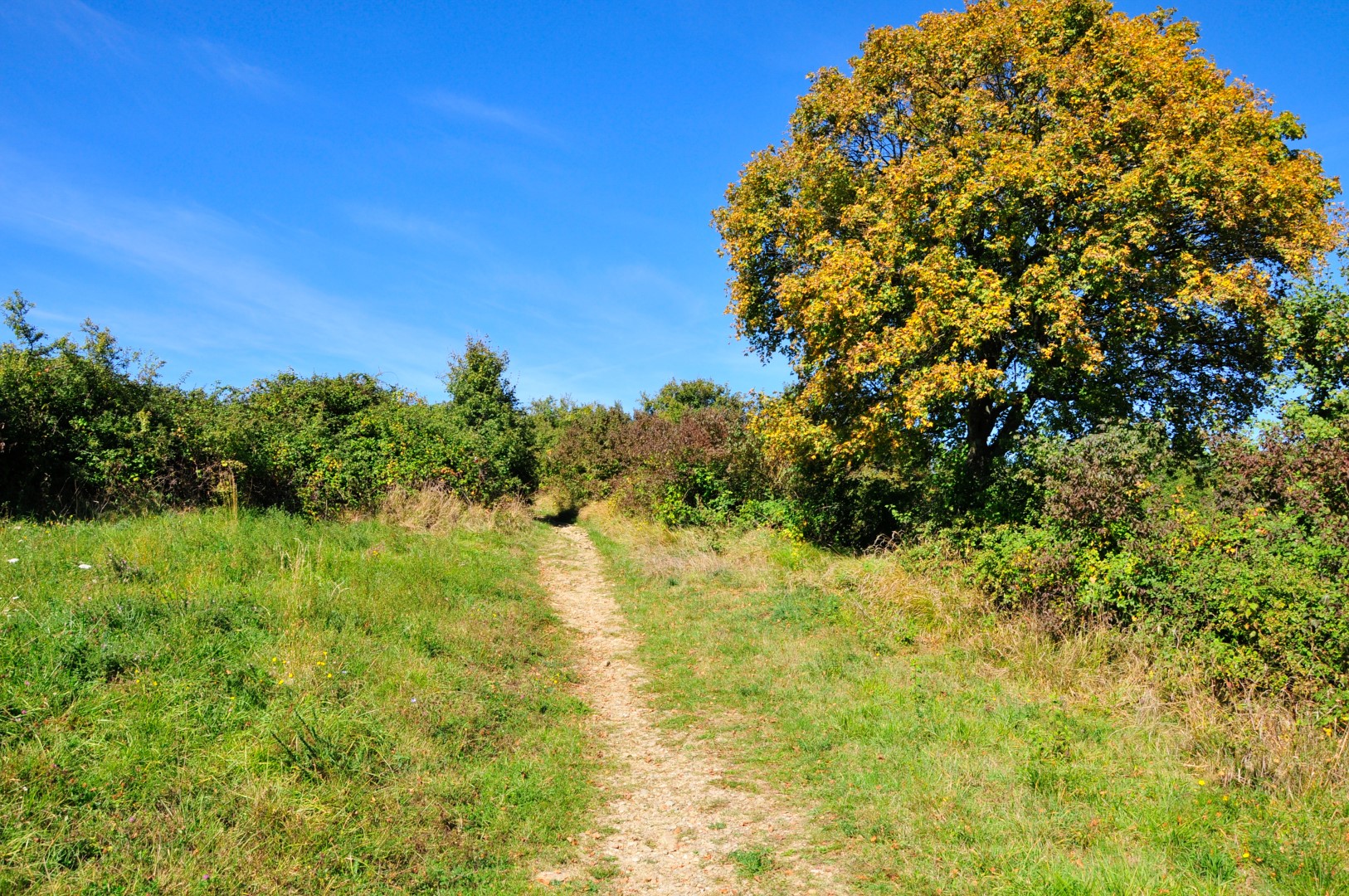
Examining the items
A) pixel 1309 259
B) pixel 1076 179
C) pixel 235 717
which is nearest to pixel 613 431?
pixel 1076 179

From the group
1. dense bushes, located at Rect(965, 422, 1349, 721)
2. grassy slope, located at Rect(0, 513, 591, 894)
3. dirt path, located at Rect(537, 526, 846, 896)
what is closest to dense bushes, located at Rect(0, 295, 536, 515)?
grassy slope, located at Rect(0, 513, 591, 894)

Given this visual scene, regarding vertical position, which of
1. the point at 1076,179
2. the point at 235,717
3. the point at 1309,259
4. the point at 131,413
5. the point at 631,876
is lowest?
the point at 631,876

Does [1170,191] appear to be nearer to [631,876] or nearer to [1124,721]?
[1124,721]

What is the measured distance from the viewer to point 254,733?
16.2ft

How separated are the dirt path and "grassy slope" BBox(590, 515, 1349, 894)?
35cm

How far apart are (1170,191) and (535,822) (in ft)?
42.8

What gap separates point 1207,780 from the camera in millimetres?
5195

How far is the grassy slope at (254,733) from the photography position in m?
3.89

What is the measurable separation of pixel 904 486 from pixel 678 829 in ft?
39.6

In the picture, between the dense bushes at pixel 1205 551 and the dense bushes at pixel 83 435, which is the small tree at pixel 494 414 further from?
the dense bushes at pixel 1205 551

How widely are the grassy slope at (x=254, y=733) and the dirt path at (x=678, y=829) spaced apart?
1.21ft

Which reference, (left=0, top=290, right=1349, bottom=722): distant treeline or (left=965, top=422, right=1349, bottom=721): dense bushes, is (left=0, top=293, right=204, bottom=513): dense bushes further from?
(left=965, top=422, right=1349, bottom=721): dense bushes

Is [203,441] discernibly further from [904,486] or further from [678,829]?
[904,486]

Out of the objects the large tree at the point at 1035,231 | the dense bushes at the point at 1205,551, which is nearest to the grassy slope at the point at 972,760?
the dense bushes at the point at 1205,551
